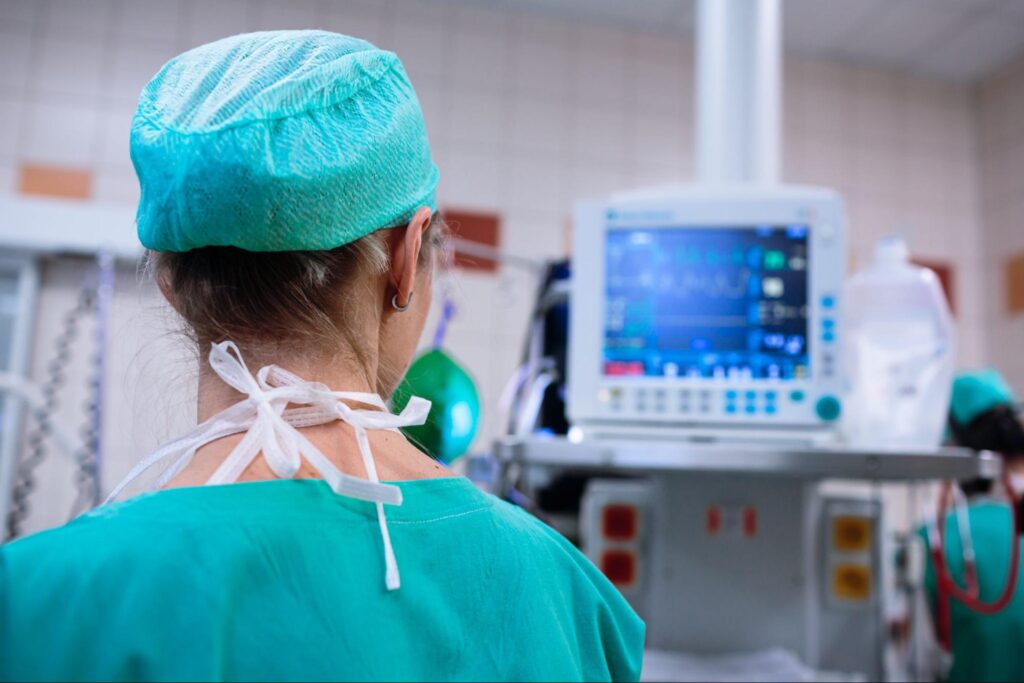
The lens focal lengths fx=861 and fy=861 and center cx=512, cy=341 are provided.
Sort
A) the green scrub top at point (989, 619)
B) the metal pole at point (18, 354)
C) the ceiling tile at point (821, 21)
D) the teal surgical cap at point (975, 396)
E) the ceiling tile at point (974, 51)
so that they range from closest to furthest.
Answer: the green scrub top at point (989, 619) < the teal surgical cap at point (975, 396) < the metal pole at point (18, 354) < the ceiling tile at point (821, 21) < the ceiling tile at point (974, 51)

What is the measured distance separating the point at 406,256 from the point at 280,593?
0.26 m

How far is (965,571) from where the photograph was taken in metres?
1.92

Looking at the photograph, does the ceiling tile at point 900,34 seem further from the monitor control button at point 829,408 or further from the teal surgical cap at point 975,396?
the monitor control button at point 829,408

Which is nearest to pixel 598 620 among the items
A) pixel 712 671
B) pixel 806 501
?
pixel 712 671

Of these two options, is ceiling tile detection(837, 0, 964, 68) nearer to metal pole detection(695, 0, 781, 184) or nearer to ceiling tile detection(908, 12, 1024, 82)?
ceiling tile detection(908, 12, 1024, 82)

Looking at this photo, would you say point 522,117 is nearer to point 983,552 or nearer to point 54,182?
point 54,182

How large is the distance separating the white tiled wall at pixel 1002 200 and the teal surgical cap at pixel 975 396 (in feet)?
6.65

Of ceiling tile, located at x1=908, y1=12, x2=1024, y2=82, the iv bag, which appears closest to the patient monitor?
the iv bag

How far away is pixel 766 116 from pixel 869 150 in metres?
2.51

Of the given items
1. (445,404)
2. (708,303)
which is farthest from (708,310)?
(445,404)

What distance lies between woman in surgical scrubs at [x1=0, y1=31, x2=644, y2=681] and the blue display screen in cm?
83

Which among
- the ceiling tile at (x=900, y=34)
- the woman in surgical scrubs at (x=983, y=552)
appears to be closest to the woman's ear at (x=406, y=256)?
the woman in surgical scrubs at (x=983, y=552)

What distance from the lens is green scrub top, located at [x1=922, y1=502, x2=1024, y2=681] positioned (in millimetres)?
1883

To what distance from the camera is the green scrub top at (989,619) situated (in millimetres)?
1883
